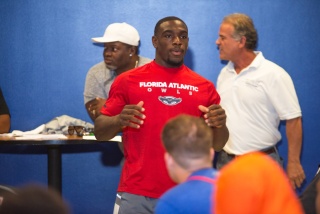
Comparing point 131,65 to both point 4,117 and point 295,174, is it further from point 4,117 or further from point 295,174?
point 295,174

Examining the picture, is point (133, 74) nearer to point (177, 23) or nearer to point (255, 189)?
point (177, 23)

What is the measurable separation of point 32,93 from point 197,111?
2655mm

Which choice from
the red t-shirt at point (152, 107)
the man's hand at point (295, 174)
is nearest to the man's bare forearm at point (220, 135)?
the red t-shirt at point (152, 107)

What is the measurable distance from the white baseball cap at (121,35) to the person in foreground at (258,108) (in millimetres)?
882

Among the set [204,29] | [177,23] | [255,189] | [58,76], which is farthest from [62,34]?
[255,189]

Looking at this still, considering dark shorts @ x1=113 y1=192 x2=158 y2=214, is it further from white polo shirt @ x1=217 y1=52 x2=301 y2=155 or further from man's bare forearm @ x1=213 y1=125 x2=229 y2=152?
white polo shirt @ x1=217 y1=52 x2=301 y2=155

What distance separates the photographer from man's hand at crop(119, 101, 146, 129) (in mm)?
3250

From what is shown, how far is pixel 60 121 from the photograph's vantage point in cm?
547

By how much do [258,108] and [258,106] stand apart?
0.6 inches

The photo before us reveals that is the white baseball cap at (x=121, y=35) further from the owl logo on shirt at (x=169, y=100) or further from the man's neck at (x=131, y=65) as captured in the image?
the owl logo on shirt at (x=169, y=100)

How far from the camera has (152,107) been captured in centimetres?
345

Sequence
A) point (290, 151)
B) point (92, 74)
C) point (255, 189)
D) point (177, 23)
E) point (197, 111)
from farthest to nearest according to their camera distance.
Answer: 1. point (92, 74)
2. point (290, 151)
3. point (177, 23)
4. point (197, 111)
5. point (255, 189)

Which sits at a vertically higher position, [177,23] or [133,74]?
[177,23]

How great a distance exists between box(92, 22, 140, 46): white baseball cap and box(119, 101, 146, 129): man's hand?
1.85m
